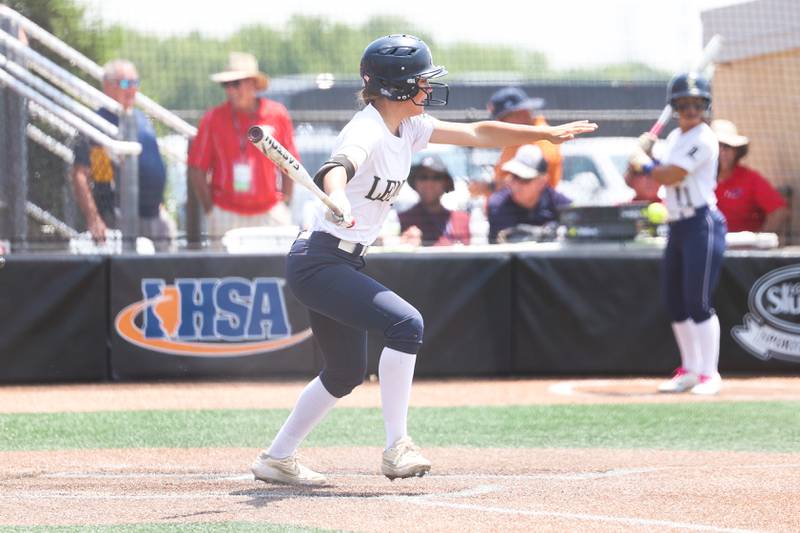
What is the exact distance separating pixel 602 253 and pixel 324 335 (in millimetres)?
5391

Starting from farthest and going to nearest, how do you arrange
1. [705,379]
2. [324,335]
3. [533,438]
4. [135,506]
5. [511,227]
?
[511,227]
[705,379]
[533,438]
[324,335]
[135,506]

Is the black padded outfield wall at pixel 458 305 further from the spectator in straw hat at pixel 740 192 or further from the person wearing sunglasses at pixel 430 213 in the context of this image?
the spectator in straw hat at pixel 740 192

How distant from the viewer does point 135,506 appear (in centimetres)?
489

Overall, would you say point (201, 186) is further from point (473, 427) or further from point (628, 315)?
point (473, 427)

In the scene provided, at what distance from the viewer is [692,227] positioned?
9.09m

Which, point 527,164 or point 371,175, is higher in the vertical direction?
point 371,175

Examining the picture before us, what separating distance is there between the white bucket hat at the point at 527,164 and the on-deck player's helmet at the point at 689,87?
1.92 m

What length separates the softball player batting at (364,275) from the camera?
5160 millimetres

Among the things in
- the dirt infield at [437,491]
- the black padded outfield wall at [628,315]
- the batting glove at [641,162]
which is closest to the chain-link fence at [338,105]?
the black padded outfield wall at [628,315]

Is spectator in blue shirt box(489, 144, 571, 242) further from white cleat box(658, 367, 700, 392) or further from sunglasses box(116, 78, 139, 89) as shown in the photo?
sunglasses box(116, 78, 139, 89)

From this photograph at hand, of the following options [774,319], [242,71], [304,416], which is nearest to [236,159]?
[242,71]

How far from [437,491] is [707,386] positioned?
4.46 m

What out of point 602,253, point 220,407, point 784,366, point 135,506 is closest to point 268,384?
point 220,407

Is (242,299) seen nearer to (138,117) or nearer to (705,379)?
(138,117)
